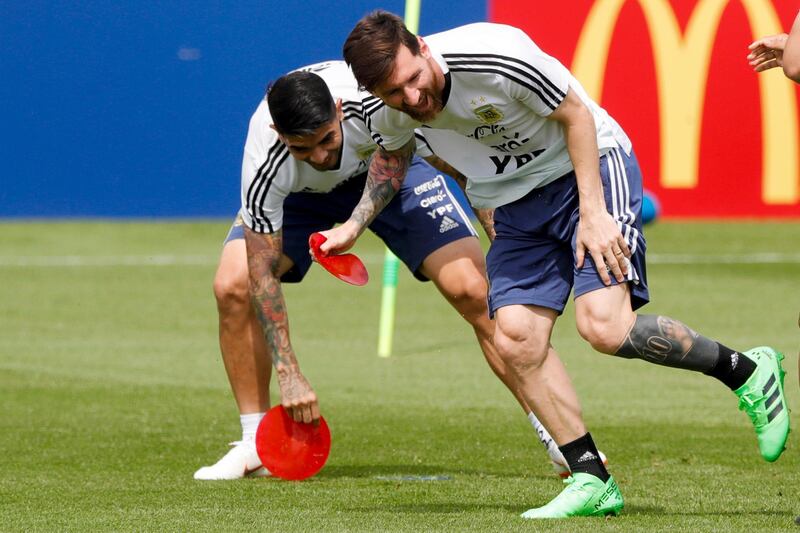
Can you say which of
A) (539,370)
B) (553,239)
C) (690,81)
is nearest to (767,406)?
(539,370)

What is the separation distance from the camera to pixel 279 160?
236 inches

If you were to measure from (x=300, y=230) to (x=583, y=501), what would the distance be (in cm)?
226

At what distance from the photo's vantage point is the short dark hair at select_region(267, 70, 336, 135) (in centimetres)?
557

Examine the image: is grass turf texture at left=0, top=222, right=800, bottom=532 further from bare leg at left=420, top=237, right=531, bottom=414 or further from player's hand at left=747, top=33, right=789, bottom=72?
player's hand at left=747, top=33, right=789, bottom=72

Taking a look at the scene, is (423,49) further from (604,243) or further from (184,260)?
(184,260)

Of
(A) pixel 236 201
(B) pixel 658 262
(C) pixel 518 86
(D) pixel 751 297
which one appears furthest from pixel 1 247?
(C) pixel 518 86

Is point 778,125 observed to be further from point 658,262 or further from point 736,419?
point 736,419

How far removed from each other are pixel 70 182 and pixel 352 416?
8092 mm

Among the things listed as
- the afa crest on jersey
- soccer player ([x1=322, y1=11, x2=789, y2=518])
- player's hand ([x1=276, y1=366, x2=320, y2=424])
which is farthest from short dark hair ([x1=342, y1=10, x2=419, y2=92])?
player's hand ([x1=276, y1=366, x2=320, y2=424])

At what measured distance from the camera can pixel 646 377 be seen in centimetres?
922

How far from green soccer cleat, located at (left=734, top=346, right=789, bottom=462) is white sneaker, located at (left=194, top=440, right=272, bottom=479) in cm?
228

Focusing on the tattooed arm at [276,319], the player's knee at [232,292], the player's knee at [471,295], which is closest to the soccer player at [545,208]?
the tattooed arm at [276,319]

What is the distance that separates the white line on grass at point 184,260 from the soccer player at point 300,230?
847cm

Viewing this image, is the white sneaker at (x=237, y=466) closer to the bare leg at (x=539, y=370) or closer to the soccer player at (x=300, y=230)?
the soccer player at (x=300, y=230)
